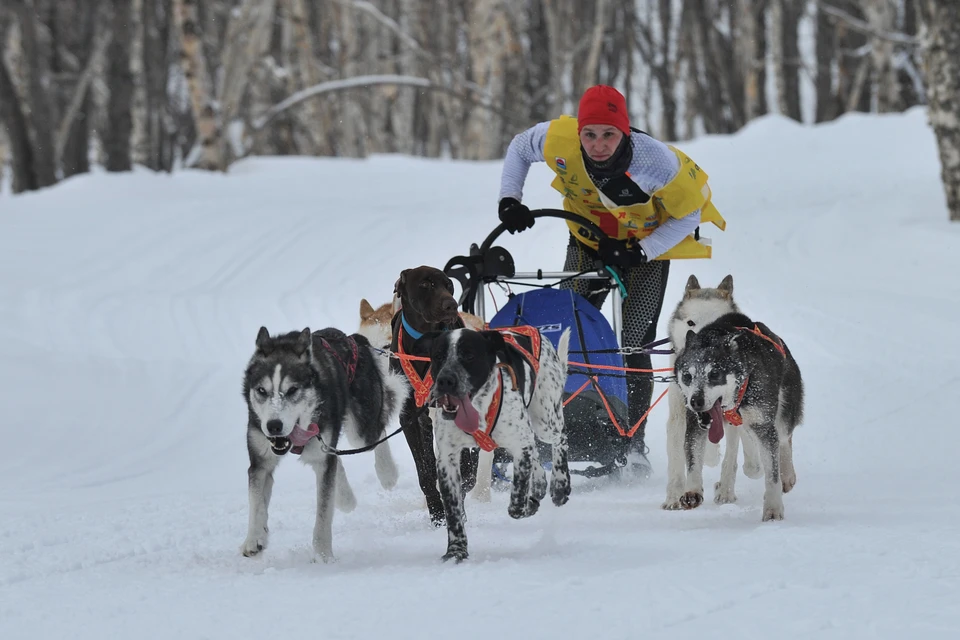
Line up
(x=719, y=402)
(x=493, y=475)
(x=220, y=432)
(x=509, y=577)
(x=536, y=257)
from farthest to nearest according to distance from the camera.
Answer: (x=536, y=257) < (x=220, y=432) < (x=493, y=475) < (x=719, y=402) < (x=509, y=577)

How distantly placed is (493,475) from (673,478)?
101 cm

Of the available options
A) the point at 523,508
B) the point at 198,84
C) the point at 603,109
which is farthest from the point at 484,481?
the point at 198,84

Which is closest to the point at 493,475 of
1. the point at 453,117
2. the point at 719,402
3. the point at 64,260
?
the point at 719,402

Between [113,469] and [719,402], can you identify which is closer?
[719,402]

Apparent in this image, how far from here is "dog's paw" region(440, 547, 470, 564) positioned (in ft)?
12.5

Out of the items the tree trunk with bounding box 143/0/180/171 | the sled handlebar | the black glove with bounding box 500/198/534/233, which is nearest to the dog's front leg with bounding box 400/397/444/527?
the sled handlebar

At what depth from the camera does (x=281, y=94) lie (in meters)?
30.2

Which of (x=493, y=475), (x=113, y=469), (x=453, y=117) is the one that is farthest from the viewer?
(x=453, y=117)

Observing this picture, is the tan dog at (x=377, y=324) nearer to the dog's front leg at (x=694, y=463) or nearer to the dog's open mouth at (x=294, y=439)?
the dog's open mouth at (x=294, y=439)

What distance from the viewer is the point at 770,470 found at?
14.2 feet

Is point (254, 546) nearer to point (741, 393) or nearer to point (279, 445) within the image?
point (279, 445)

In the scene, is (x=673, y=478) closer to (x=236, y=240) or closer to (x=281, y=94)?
(x=236, y=240)

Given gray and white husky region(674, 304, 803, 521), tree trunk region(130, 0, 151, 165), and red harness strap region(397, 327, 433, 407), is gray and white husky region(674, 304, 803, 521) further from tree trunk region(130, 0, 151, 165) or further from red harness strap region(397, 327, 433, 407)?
tree trunk region(130, 0, 151, 165)

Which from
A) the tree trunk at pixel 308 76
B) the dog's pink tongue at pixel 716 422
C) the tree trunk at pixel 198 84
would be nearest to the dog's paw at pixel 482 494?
the dog's pink tongue at pixel 716 422
